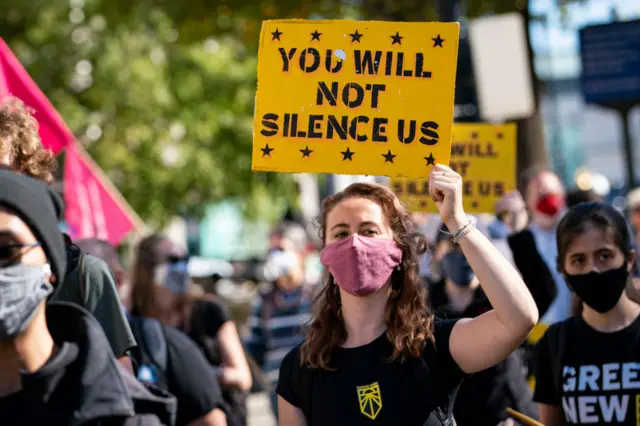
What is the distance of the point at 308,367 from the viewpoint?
144 inches

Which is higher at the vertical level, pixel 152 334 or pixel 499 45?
pixel 499 45

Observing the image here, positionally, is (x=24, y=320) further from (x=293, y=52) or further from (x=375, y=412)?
(x=293, y=52)

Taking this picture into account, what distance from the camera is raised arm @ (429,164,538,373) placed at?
3.36 m

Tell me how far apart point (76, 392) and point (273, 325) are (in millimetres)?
7389

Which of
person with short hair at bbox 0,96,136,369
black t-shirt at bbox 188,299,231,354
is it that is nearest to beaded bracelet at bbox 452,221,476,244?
person with short hair at bbox 0,96,136,369

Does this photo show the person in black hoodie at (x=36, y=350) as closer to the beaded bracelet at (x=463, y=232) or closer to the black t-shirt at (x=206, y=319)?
the beaded bracelet at (x=463, y=232)

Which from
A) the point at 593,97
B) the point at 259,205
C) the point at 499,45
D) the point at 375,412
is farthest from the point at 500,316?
the point at 259,205

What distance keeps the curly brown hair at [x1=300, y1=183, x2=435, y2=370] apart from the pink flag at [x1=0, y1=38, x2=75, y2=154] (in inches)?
128

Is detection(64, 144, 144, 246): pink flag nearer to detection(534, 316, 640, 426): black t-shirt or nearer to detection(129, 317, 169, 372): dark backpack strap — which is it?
detection(129, 317, 169, 372): dark backpack strap

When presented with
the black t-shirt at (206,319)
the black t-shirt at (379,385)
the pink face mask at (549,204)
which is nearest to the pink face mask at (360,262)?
the black t-shirt at (379,385)

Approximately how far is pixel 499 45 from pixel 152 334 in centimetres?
570

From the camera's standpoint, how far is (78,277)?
374 cm

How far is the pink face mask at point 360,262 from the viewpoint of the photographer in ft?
12.0

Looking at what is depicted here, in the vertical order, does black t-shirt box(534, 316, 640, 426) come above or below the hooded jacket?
below
